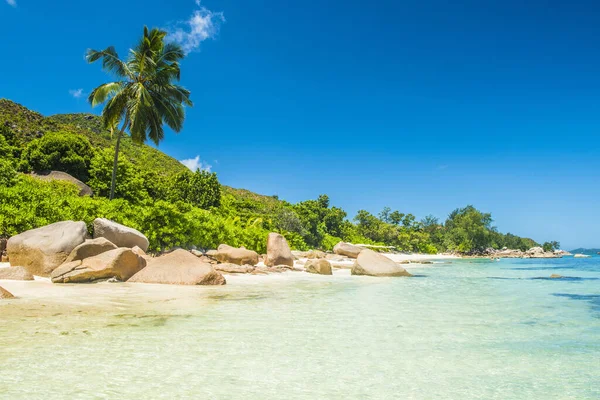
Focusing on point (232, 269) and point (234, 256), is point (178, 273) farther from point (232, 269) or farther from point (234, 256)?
point (234, 256)

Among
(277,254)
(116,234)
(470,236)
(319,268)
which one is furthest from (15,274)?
(470,236)

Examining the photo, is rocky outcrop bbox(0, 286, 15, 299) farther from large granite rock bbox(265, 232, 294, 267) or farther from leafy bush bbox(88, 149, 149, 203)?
leafy bush bbox(88, 149, 149, 203)

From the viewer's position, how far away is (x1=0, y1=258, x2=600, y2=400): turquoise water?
3967 millimetres

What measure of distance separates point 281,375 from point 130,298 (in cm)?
558

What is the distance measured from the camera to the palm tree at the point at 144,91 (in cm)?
2225

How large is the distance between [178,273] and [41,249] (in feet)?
11.6

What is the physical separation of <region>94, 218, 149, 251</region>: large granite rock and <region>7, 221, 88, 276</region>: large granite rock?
2244mm

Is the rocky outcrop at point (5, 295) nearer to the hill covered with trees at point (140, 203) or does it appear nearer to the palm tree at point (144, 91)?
the hill covered with trees at point (140, 203)

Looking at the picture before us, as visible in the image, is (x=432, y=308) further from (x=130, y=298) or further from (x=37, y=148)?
(x=37, y=148)

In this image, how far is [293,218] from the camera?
40.4 m

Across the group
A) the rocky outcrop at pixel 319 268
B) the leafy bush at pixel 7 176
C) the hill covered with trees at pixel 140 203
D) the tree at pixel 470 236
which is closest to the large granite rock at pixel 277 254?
the rocky outcrop at pixel 319 268

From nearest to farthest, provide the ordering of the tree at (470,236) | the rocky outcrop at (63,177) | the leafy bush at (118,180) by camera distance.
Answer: the rocky outcrop at (63,177) → the leafy bush at (118,180) → the tree at (470,236)

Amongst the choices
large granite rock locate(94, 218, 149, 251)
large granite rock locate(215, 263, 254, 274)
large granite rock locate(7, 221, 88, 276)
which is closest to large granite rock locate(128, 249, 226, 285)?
large granite rock locate(7, 221, 88, 276)

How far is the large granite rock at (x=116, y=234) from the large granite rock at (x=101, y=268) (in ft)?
8.72
